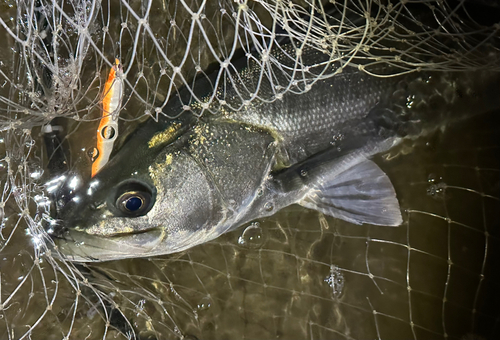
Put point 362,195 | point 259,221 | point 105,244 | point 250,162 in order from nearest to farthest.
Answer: point 105,244 → point 250,162 → point 362,195 → point 259,221

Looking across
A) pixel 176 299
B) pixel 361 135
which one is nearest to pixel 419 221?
pixel 361 135

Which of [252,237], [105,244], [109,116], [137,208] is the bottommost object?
[252,237]

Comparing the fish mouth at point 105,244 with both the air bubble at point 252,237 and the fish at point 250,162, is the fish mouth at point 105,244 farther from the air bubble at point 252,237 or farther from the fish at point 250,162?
the air bubble at point 252,237

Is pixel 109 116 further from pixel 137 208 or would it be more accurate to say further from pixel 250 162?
pixel 250 162

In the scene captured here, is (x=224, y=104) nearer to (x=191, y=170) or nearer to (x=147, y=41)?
(x=191, y=170)

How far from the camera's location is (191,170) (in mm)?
2125

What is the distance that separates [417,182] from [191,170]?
1.70 meters

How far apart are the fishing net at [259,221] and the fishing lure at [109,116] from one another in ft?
0.23

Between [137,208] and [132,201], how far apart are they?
0.05 m

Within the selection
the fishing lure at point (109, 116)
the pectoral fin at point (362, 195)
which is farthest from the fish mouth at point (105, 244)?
the pectoral fin at point (362, 195)

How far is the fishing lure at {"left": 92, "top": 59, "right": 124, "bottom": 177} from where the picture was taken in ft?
7.55

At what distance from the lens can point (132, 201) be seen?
1998 mm

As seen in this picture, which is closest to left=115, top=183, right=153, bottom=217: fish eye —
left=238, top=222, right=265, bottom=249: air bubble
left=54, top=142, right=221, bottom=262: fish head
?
left=54, top=142, right=221, bottom=262: fish head

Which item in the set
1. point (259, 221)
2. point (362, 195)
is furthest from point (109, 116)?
point (362, 195)
